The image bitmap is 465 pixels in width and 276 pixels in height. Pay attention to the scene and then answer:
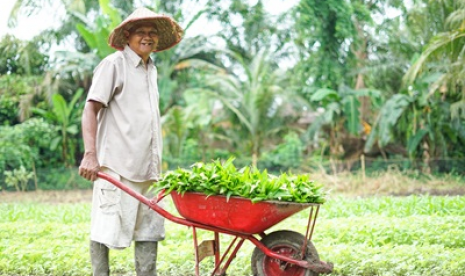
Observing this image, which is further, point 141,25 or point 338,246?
point 338,246

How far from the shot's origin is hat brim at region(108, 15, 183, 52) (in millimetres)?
4582

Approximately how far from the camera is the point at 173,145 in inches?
732

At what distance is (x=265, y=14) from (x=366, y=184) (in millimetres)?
8627

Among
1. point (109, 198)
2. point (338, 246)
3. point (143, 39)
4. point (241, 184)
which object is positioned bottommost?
point (338, 246)

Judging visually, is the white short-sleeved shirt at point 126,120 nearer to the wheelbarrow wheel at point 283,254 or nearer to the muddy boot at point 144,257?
the muddy boot at point 144,257

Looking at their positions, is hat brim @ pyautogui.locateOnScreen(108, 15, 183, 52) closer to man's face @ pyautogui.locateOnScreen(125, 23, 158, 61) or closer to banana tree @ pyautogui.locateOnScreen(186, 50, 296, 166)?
man's face @ pyautogui.locateOnScreen(125, 23, 158, 61)

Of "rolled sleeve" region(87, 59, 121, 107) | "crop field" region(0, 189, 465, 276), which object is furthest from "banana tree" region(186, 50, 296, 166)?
"rolled sleeve" region(87, 59, 121, 107)

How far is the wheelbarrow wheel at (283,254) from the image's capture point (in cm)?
428

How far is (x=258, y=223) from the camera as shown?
4113mm

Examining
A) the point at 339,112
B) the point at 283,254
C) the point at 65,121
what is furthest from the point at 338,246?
the point at 65,121

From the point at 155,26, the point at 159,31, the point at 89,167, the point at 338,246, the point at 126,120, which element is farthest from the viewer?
the point at 338,246

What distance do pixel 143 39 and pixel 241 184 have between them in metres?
1.27

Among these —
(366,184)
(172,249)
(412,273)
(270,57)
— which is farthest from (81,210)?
(270,57)

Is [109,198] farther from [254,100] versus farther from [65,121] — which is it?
[65,121]
